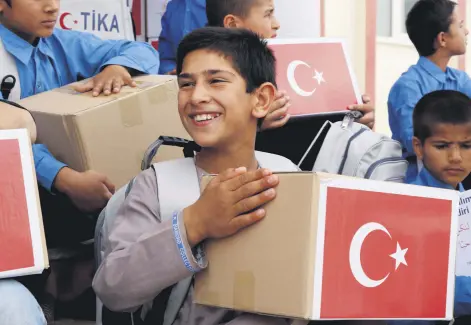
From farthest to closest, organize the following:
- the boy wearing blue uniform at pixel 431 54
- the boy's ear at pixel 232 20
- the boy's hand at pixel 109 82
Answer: the boy wearing blue uniform at pixel 431 54
the boy's ear at pixel 232 20
the boy's hand at pixel 109 82

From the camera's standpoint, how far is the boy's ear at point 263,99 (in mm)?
2211

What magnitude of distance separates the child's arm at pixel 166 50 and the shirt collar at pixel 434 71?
113cm

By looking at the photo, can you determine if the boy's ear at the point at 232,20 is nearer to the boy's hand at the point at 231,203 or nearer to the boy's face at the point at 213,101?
the boy's face at the point at 213,101

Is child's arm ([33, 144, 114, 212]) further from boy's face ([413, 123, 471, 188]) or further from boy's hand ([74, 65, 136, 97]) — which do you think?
boy's face ([413, 123, 471, 188])

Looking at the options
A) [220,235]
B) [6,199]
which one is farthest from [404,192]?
[6,199]

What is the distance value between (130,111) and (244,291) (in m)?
0.97

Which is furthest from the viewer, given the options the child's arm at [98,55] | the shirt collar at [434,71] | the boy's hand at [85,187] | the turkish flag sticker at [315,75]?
the shirt collar at [434,71]

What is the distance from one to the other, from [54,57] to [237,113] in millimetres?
1005

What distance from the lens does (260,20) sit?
10.9 feet

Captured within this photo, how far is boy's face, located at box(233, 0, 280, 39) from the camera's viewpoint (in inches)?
130

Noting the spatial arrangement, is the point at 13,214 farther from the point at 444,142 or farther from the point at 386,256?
the point at 444,142

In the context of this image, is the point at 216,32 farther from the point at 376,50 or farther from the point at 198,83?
the point at 376,50

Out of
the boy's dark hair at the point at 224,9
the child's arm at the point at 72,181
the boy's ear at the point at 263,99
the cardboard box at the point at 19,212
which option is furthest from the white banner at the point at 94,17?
the cardboard box at the point at 19,212

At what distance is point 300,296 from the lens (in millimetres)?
1692
